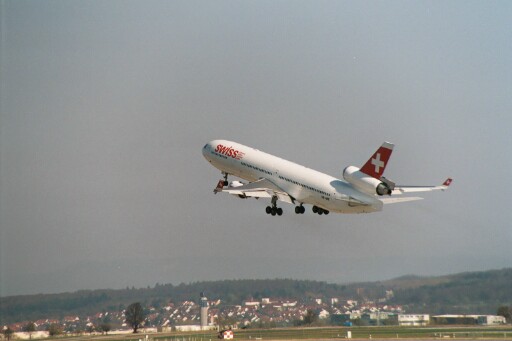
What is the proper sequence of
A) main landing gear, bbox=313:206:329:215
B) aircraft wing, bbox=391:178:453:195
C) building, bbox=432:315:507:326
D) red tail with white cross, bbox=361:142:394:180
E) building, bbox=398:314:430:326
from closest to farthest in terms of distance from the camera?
red tail with white cross, bbox=361:142:394:180 → aircraft wing, bbox=391:178:453:195 → main landing gear, bbox=313:206:329:215 → building, bbox=432:315:507:326 → building, bbox=398:314:430:326

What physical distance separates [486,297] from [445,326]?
6.34m

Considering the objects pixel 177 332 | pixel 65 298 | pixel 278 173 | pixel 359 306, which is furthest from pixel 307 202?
pixel 65 298

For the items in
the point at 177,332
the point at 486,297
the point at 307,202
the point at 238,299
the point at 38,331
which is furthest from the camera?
the point at 238,299

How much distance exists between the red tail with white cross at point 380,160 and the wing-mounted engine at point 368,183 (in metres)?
0.57

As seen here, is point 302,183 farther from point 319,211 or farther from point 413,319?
point 413,319

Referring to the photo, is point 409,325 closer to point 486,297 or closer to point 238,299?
point 486,297

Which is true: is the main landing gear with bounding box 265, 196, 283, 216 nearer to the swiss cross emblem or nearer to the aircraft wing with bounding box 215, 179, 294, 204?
the aircraft wing with bounding box 215, 179, 294, 204

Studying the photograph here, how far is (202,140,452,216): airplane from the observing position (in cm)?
9331

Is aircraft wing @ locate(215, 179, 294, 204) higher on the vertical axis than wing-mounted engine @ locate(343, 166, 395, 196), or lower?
higher

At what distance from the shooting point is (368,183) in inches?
3654

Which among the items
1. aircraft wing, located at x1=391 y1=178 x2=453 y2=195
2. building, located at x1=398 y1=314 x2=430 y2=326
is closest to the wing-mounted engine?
aircraft wing, located at x1=391 y1=178 x2=453 y2=195

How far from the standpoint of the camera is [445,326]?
378ft

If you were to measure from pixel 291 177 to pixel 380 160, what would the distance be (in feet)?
37.8

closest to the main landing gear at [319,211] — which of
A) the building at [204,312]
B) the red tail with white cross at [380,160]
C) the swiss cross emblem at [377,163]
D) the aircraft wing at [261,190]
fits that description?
the aircraft wing at [261,190]
